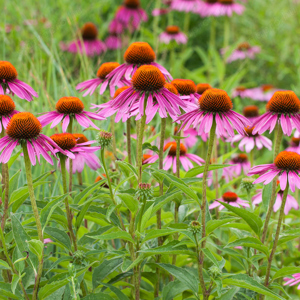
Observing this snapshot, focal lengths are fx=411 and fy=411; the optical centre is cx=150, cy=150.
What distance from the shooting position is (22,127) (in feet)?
3.10

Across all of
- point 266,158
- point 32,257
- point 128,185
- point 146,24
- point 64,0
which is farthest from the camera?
point 146,24

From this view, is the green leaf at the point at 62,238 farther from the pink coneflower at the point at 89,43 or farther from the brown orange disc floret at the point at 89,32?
the brown orange disc floret at the point at 89,32

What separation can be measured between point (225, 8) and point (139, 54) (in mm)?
2585

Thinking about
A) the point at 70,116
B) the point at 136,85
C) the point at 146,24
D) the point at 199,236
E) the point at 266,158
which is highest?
the point at 136,85

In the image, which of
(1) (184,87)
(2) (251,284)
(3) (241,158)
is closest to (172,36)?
(3) (241,158)

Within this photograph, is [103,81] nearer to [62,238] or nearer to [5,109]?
[5,109]

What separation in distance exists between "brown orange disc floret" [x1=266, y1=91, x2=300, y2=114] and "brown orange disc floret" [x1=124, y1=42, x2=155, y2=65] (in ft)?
1.28

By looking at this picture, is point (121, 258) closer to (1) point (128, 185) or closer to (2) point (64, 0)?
(1) point (128, 185)

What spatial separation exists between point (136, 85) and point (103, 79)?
43 centimetres

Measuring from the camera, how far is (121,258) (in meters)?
1.18

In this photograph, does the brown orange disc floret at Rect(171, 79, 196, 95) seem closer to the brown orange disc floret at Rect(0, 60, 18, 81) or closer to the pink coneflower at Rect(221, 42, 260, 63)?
the brown orange disc floret at Rect(0, 60, 18, 81)

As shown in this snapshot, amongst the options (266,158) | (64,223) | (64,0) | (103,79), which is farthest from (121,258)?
(64,0)

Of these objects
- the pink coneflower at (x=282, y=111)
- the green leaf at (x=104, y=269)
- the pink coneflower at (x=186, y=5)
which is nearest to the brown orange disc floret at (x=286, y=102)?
the pink coneflower at (x=282, y=111)

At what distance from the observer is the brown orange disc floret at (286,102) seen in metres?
1.15
